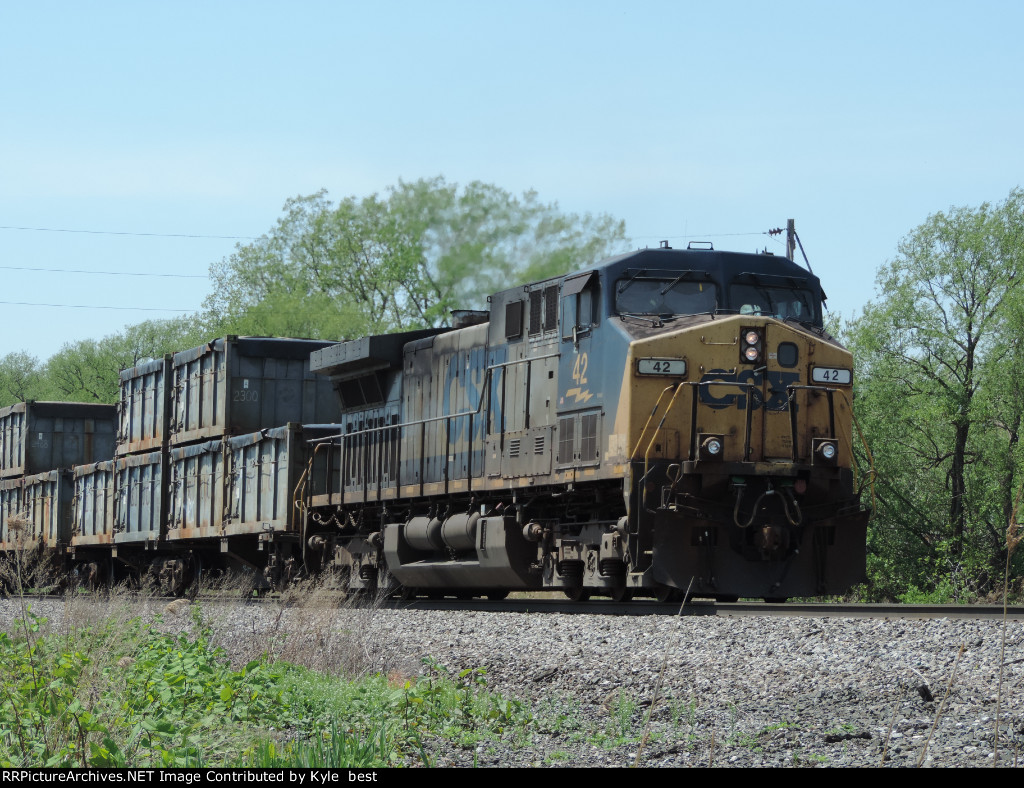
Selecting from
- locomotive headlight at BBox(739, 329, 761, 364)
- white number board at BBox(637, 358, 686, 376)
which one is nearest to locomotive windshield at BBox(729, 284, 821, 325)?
locomotive headlight at BBox(739, 329, 761, 364)

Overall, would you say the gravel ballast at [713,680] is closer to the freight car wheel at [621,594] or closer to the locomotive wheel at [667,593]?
the locomotive wheel at [667,593]

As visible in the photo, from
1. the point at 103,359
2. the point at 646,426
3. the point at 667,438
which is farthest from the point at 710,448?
the point at 103,359

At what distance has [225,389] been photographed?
20.6m

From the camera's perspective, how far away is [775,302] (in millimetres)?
13195

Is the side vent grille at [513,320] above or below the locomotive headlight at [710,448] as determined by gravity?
above

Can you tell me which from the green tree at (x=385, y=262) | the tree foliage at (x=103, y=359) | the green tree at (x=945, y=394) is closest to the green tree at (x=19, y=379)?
the tree foliage at (x=103, y=359)

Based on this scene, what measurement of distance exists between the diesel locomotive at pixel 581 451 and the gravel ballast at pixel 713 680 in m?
1.78

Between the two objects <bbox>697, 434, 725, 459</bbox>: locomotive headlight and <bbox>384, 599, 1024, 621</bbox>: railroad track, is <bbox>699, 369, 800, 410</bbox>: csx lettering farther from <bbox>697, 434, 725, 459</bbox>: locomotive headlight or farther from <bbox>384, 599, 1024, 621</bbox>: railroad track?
<bbox>384, 599, 1024, 621</bbox>: railroad track

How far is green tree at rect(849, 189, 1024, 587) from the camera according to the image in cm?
2559

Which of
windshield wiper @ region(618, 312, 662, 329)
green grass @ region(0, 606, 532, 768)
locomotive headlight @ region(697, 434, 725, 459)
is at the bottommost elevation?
green grass @ region(0, 606, 532, 768)

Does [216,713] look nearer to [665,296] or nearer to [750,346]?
[750,346]

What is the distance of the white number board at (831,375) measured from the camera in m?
12.7

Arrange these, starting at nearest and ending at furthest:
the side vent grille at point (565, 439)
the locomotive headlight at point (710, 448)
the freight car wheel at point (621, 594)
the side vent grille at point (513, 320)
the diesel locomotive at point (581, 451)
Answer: the locomotive headlight at point (710, 448)
the diesel locomotive at point (581, 451)
the freight car wheel at point (621, 594)
the side vent grille at point (565, 439)
the side vent grille at point (513, 320)

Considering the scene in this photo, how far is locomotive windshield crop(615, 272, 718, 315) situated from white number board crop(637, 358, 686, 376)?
78cm
